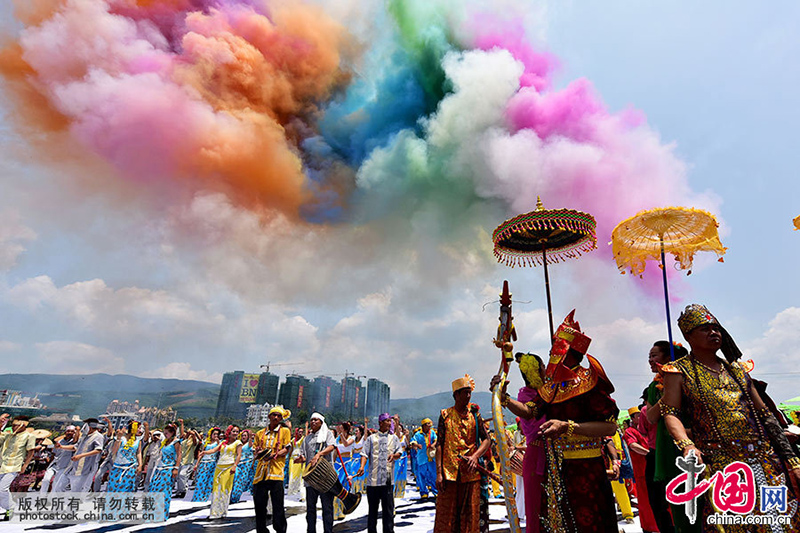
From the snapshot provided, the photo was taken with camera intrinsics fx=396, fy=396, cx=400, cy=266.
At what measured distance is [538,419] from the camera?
136 inches

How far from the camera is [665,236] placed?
6105mm

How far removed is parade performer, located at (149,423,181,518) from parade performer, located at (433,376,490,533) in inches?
293

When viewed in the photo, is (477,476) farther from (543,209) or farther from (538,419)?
(543,209)

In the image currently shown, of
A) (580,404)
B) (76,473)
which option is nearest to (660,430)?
(580,404)

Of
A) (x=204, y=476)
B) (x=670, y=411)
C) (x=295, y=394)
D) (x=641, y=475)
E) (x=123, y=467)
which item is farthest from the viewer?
(x=295, y=394)

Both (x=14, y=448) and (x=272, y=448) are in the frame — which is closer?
(x=272, y=448)

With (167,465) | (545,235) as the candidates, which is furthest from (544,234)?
(167,465)

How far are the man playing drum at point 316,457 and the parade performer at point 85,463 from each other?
5.97 metres

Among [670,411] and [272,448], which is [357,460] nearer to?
[272,448]

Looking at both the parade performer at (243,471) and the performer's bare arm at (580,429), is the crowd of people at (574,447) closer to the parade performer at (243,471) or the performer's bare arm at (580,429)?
the performer's bare arm at (580,429)

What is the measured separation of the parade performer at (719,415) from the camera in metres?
2.54

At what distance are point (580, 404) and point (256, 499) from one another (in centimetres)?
504

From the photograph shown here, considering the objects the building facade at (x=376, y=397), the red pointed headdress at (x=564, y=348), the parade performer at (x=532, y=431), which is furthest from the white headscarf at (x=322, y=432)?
the building facade at (x=376, y=397)

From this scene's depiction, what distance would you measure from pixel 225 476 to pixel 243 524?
1.35 meters
